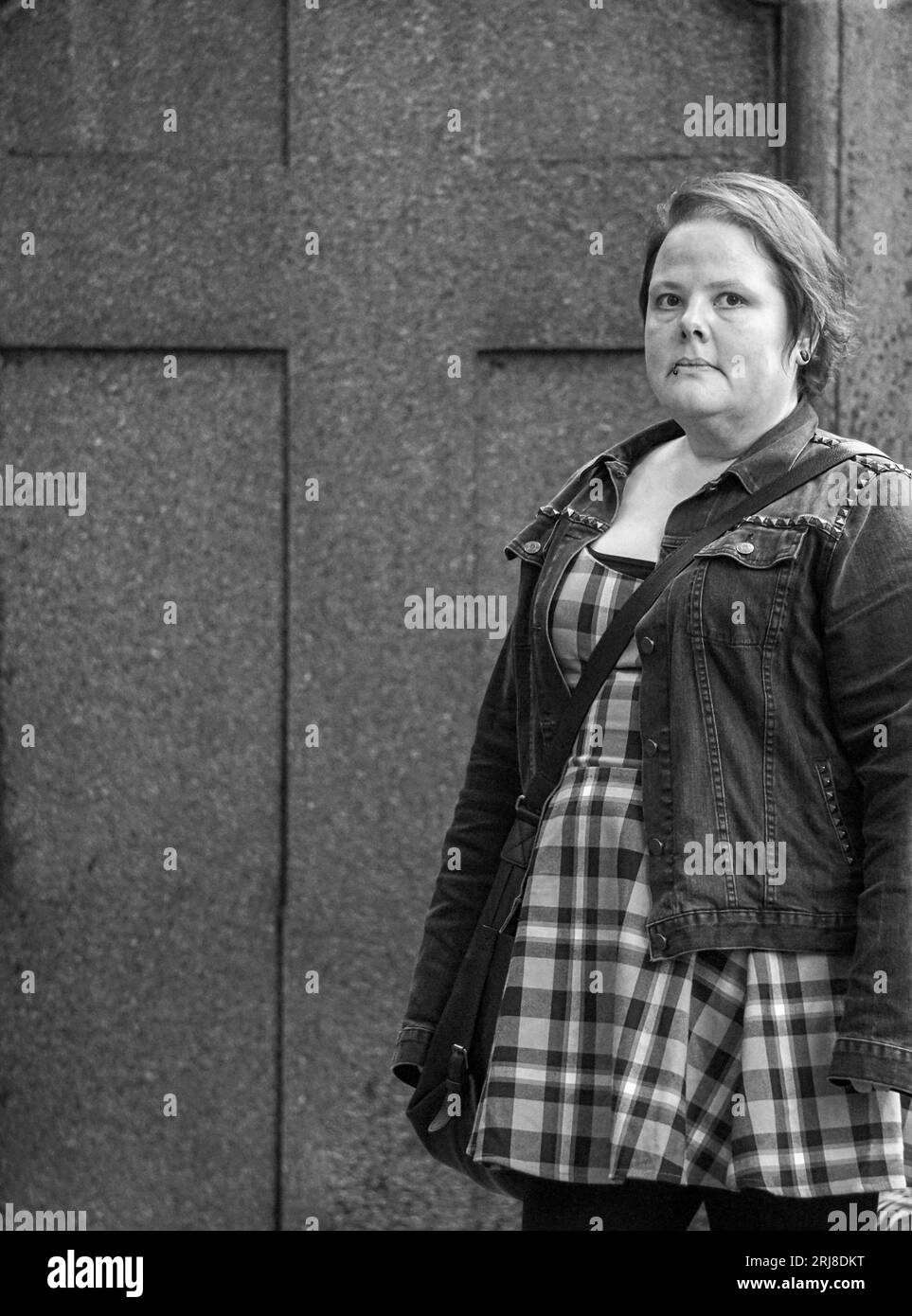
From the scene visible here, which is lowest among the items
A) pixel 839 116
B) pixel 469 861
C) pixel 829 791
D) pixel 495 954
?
pixel 495 954

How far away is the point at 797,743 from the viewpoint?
260 cm

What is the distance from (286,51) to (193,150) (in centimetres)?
35

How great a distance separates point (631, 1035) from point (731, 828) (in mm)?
340

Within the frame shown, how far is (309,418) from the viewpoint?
4.53 metres

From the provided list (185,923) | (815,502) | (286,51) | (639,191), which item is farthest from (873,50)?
(185,923)

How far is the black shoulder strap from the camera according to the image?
2.71 metres

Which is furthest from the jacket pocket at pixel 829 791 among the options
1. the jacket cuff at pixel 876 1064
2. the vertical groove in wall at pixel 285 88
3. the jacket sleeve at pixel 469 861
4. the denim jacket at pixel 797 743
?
the vertical groove in wall at pixel 285 88

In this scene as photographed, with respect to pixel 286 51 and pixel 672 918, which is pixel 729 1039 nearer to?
pixel 672 918

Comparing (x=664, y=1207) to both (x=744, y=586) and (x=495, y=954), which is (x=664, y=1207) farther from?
(x=744, y=586)

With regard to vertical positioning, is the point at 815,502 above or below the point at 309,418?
below

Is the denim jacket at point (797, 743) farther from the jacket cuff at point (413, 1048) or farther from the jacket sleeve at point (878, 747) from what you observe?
the jacket cuff at point (413, 1048)

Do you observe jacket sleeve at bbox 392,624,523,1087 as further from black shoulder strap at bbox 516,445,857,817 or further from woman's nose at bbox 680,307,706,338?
woman's nose at bbox 680,307,706,338

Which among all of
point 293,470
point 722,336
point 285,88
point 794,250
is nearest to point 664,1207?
point 722,336

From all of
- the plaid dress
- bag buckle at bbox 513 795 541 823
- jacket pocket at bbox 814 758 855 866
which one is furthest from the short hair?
bag buckle at bbox 513 795 541 823
